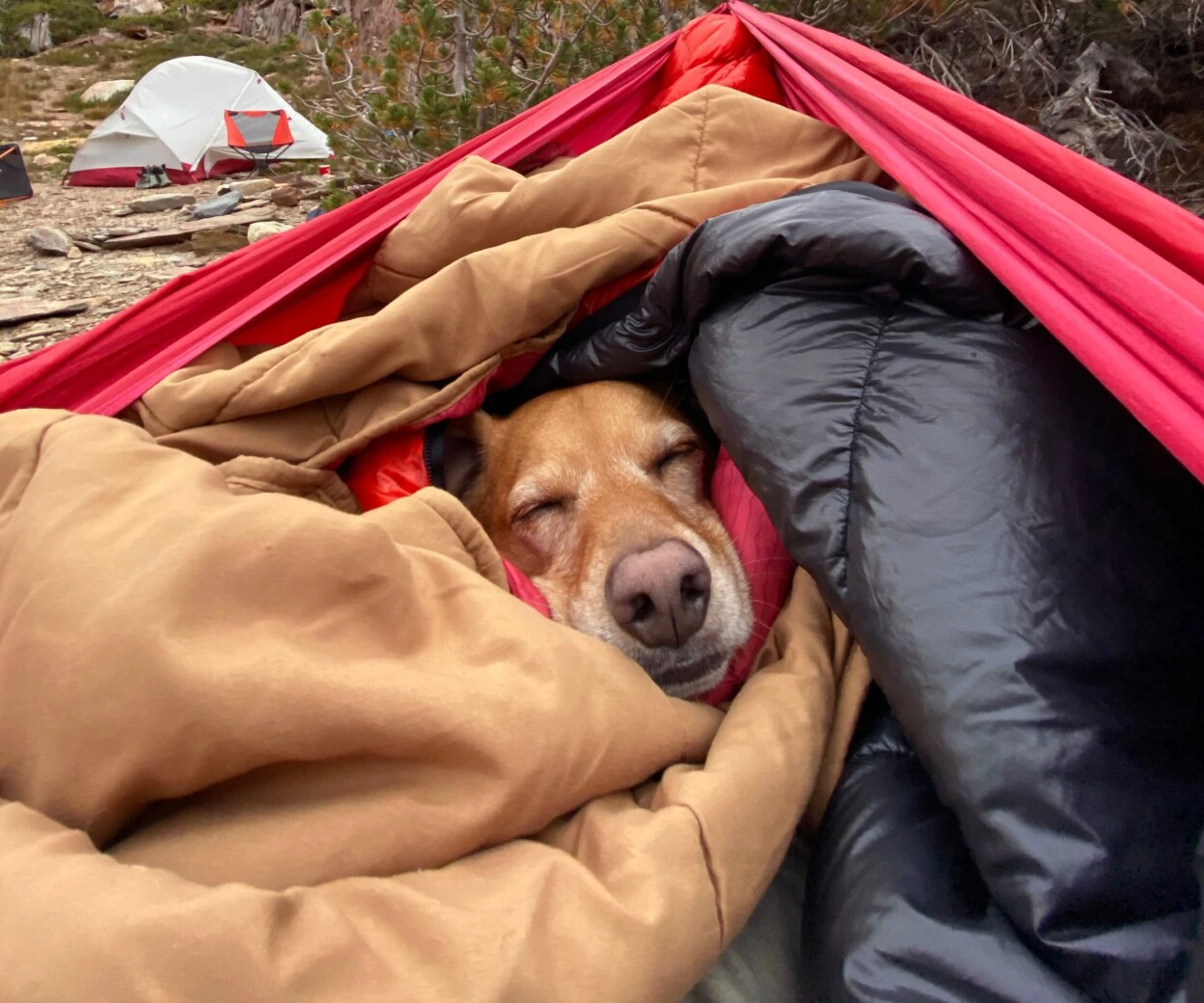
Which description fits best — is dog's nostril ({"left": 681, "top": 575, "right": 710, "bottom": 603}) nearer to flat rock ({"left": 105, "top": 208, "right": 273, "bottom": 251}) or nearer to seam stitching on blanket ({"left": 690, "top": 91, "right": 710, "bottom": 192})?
seam stitching on blanket ({"left": 690, "top": 91, "right": 710, "bottom": 192})

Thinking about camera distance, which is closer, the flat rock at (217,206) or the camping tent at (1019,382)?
the camping tent at (1019,382)

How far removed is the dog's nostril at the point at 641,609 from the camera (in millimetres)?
1885

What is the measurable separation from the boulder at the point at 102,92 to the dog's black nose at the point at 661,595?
29924 millimetres

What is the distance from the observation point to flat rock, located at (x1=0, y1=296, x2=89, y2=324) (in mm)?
6828

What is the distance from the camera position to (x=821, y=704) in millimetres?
1527

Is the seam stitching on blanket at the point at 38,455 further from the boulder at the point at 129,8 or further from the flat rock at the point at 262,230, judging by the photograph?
the boulder at the point at 129,8

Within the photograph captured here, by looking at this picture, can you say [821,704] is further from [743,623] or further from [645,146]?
[645,146]

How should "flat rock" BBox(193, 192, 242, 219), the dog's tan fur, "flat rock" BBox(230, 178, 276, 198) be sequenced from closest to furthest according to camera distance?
the dog's tan fur < "flat rock" BBox(193, 192, 242, 219) < "flat rock" BBox(230, 178, 276, 198)

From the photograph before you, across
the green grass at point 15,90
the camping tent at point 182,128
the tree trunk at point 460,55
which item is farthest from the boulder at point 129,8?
the tree trunk at point 460,55

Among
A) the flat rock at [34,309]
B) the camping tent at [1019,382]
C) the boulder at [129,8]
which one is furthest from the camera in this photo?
the boulder at [129,8]

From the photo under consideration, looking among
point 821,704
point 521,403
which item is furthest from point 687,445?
point 821,704

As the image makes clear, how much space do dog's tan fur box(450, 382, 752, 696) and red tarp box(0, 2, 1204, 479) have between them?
0.75 metres

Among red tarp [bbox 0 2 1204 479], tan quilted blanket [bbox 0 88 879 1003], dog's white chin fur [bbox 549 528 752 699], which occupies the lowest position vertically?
dog's white chin fur [bbox 549 528 752 699]

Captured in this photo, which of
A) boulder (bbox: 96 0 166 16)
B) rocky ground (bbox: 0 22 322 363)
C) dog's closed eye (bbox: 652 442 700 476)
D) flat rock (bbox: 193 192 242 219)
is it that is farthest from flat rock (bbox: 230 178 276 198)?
boulder (bbox: 96 0 166 16)
